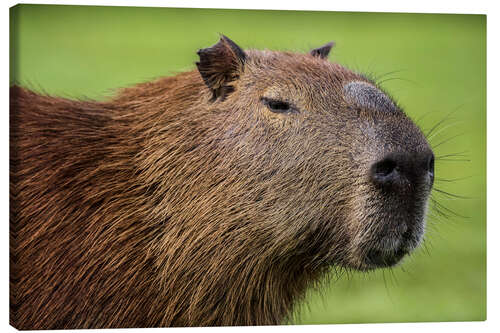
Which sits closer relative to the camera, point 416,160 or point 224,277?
point 416,160

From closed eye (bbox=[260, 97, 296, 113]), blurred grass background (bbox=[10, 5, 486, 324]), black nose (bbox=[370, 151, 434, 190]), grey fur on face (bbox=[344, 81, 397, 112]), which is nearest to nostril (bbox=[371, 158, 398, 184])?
black nose (bbox=[370, 151, 434, 190])

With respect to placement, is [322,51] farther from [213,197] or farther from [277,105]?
[213,197]

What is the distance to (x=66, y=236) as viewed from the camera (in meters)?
3.72

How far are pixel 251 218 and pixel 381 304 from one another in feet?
5.55

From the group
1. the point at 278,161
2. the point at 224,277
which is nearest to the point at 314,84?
the point at 278,161

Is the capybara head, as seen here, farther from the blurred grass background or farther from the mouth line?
the blurred grass background

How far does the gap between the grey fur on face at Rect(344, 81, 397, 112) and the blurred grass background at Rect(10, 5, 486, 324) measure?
57 centimetres

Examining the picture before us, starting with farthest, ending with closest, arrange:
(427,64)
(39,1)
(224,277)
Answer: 1. (427,64)
2. (39,1)
3. (224,277)

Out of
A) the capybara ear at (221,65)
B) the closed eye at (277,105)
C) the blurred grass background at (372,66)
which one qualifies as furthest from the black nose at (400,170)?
the capybara ear at (221,65)

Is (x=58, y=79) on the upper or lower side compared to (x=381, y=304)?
upper

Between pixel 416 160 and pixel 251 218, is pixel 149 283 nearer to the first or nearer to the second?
pixel 251 218

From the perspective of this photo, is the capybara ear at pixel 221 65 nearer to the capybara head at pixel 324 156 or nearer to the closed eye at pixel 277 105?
the capybara head at pixel 324 156

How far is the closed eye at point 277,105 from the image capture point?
12.0 ft

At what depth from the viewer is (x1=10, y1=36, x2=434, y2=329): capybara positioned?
3.52 meters
